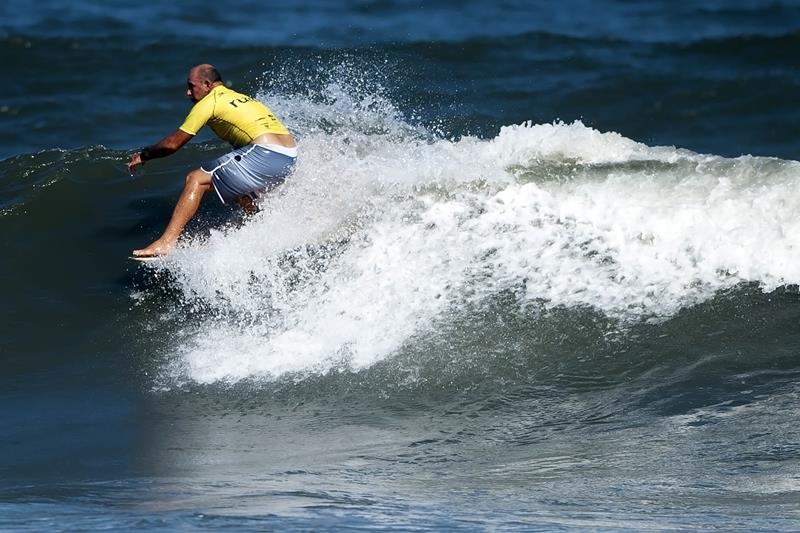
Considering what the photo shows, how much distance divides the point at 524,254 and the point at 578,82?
7492 millimetres

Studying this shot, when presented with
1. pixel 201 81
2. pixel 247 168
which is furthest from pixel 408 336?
pixel 201 81

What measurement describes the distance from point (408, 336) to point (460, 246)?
3.69ft

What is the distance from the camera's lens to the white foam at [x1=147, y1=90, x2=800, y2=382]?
808 centimetres

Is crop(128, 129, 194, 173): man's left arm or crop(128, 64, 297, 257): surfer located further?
crop(128, 64, 297, 257): surfer

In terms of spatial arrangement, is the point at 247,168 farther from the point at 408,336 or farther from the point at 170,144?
the point at 408,336

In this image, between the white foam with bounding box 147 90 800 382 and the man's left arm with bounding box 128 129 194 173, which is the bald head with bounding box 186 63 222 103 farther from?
the white foam with bounding box 147 90 800 382

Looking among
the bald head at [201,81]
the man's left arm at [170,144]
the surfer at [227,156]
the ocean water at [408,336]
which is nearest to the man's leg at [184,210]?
the surfer at [227,156]

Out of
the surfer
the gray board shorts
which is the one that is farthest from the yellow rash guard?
the gray board shorts

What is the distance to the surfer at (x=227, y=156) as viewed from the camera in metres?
8.72

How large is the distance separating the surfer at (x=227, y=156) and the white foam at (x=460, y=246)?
0.22 metres

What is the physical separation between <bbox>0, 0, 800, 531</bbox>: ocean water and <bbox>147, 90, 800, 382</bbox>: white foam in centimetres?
2

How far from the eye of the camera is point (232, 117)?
8.75 metres

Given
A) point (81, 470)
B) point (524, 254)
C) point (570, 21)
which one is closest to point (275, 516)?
point (81, 470)

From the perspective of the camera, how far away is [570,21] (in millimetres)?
18703
